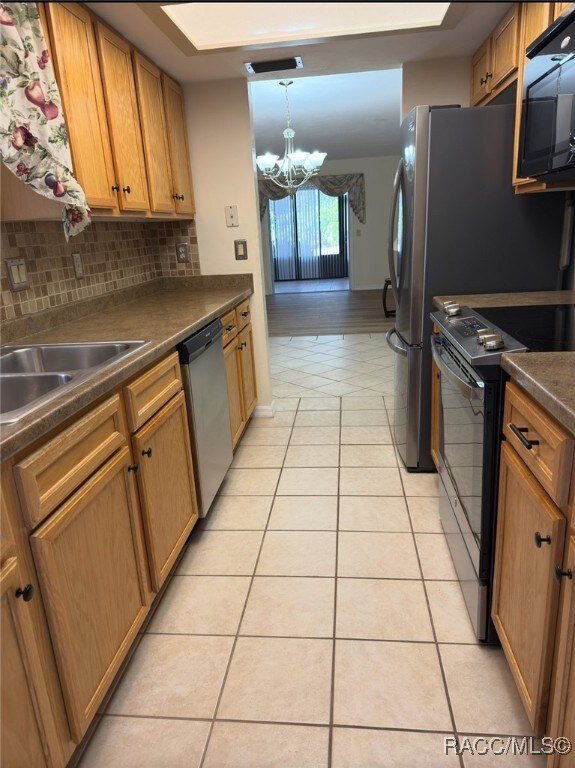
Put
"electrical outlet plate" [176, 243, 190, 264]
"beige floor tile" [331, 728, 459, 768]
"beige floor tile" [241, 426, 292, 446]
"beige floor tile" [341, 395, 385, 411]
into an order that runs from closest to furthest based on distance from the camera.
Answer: "beige floor tile" [331, 728, 459, 768] → "beige floor tile" [241, 426, 292, 446] → "electrical outlet plate" [176, 243, 190, 264] → "beige floor tile" [341, 395, 385, 411]

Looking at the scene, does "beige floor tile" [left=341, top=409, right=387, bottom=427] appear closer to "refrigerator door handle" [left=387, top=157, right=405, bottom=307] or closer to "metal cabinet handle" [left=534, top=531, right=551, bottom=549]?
"refrigerator door handle" [left=387, top=157, right=405, bottom=307]

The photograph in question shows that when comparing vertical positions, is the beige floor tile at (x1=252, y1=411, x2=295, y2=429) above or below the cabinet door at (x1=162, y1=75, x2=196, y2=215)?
below

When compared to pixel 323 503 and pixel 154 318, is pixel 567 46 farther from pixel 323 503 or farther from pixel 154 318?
pixel 323 503

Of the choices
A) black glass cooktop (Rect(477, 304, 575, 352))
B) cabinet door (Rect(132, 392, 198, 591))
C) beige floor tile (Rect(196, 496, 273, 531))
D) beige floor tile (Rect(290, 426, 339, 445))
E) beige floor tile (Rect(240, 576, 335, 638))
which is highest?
black glass cooktop (Rect(477, 304, 575, 352))

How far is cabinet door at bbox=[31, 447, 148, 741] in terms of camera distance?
1073 millimetres

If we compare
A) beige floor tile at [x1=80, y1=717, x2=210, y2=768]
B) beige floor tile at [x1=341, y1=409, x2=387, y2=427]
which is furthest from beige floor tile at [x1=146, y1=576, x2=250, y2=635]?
beige floor tile at [x1=341, y1=409, x2=387, y2=427]

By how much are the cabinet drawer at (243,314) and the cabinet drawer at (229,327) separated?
3.7 inches

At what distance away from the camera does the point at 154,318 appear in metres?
2.23

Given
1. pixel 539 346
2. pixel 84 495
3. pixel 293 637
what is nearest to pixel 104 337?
pixel 84 495

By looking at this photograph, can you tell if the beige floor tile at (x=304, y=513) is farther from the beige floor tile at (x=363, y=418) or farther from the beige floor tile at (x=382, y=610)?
the beige floor tile at (x=363, y=418)

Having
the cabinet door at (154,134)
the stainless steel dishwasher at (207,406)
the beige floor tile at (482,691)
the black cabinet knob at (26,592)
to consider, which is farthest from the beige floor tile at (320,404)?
the black cabinet knob at (26,592)

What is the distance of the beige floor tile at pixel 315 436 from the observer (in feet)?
9.98

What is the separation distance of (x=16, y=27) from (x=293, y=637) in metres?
2.01

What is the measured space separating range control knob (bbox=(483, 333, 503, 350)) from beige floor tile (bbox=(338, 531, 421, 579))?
37.1 inches
